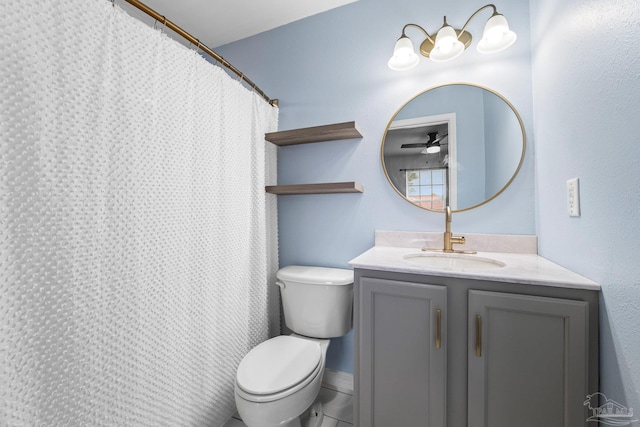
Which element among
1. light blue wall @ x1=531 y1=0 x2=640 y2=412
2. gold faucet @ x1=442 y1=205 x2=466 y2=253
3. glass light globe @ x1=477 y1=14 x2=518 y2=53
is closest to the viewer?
light blue wall @ x1=531 y1=0 x2=640 y2=412

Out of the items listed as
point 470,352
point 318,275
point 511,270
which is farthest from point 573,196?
point 318,275

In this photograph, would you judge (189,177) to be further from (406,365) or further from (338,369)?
(338,369)

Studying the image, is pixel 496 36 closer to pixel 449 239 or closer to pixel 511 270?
pixel 449 239

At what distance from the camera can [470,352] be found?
2.93 ft

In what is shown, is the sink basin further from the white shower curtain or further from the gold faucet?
the white shower curtain

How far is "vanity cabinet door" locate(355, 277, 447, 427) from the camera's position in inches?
36.8

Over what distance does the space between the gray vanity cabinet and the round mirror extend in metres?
0.66

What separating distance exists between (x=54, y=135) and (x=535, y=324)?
1.61 meters

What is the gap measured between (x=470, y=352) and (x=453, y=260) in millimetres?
505

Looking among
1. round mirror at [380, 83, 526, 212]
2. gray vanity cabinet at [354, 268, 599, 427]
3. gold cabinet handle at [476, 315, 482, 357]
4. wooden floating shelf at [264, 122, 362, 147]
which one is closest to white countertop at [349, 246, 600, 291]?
gray vanity cabinet at [354, 268, 599, 427]

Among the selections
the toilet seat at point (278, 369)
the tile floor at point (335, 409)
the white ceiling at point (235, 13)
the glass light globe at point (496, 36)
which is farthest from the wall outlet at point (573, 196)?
the white ceiling at point (235, 13)

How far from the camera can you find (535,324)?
0.82 m

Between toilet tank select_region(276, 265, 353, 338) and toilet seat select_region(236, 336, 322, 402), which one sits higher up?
toilet tank select_region(276, 265, 353, 338)

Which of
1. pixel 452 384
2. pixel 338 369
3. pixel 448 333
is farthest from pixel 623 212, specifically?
pixel 338 369
